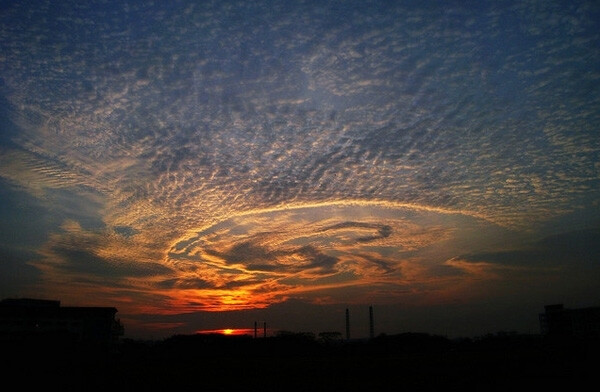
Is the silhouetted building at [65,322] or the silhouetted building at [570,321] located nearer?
the silhouetted building at [65,322]

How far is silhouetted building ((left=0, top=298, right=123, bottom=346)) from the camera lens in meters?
56.0

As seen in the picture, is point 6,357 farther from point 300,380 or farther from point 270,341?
point 270,341

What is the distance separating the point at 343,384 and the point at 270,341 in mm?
55056

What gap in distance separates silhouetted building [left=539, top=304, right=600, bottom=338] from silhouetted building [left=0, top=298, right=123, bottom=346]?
8696 cm

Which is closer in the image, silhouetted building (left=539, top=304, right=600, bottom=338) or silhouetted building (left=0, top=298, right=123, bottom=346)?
silhouetted building (left=0, top=298, right=123, bottom=346)

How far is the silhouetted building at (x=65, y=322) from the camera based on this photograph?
184 ft

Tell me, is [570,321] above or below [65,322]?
below

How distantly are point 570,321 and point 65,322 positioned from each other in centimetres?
10179

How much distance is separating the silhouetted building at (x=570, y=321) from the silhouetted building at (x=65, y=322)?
8696 centimetres

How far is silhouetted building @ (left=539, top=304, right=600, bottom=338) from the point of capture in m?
84.8

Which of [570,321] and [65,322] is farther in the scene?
[570,321]

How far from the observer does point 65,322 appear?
59.8 metres

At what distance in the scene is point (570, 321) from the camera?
90750 mm

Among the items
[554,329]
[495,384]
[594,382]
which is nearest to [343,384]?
[495,384]
